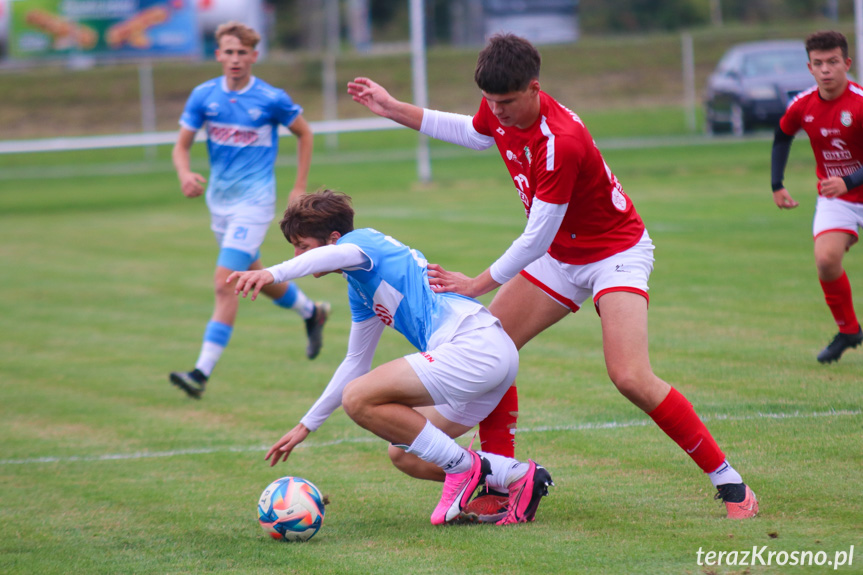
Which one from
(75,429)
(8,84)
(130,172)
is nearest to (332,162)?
(130,172)

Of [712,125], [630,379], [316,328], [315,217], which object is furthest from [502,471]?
[712,125]

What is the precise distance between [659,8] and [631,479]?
46.8 metres

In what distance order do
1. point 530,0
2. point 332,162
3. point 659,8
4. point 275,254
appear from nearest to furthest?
point 275,254 → point 332,162 → point 530,0 → point 659,8

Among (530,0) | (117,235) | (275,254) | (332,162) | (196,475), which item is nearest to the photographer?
(196,475)

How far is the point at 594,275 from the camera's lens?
4727 mm

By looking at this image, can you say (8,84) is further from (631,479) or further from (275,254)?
(631,479)

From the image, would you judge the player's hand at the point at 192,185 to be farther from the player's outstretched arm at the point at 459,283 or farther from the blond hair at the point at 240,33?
the player's outstretched arm at the point at 459,283

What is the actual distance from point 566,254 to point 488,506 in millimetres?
1162

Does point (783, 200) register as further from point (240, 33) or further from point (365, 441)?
point (240, 33)

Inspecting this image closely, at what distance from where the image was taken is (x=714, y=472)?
4.43 m

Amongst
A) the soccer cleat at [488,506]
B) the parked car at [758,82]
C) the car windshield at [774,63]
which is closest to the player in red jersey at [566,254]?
the soccer cleat at [488,506]

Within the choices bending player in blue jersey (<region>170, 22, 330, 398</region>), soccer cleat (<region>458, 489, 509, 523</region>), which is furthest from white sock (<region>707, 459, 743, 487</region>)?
bending player in blue jersey (<region>170, 22, 330, 398</region>)

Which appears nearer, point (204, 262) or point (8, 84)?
point (204, 262)

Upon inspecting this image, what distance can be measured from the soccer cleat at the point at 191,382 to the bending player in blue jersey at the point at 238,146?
482 mm
